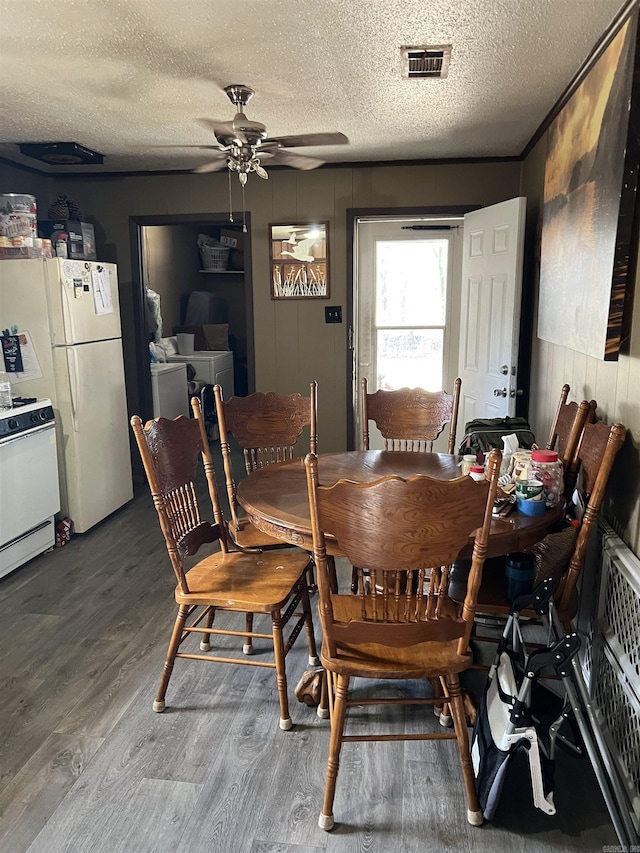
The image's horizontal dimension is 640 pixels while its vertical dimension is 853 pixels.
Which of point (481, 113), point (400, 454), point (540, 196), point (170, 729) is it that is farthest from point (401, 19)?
point (170, 729)

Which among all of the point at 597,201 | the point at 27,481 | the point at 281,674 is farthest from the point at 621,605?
the point at 27,481

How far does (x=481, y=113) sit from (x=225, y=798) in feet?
10.7

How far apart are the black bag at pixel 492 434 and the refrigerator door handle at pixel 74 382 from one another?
2.23 metres

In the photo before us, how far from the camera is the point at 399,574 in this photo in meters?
1.72

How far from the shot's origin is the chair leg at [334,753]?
1.75 metres

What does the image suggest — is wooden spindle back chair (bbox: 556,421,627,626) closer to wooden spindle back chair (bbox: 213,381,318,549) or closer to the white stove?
wooden spindle back chair (bbox: 213,381,318,549)

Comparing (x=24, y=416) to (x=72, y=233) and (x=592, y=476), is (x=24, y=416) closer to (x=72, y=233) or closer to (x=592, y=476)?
(x=72, y=233)

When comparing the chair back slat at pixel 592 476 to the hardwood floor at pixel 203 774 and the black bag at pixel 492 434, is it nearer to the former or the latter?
the hardwood floor at pixel 203 774

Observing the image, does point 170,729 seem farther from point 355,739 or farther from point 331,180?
point 331,180

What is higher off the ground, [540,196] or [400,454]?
[540,196]

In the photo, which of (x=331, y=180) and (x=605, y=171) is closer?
(x=605, y=171)

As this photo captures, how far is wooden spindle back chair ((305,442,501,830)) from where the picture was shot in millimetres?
1573

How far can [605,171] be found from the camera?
6.91 ft

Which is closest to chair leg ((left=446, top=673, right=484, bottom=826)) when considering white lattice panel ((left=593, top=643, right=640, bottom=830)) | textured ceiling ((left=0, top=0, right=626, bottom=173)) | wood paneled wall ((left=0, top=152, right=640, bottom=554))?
white lattice panel ((left=593, top=643, right=640, bottom=830))
